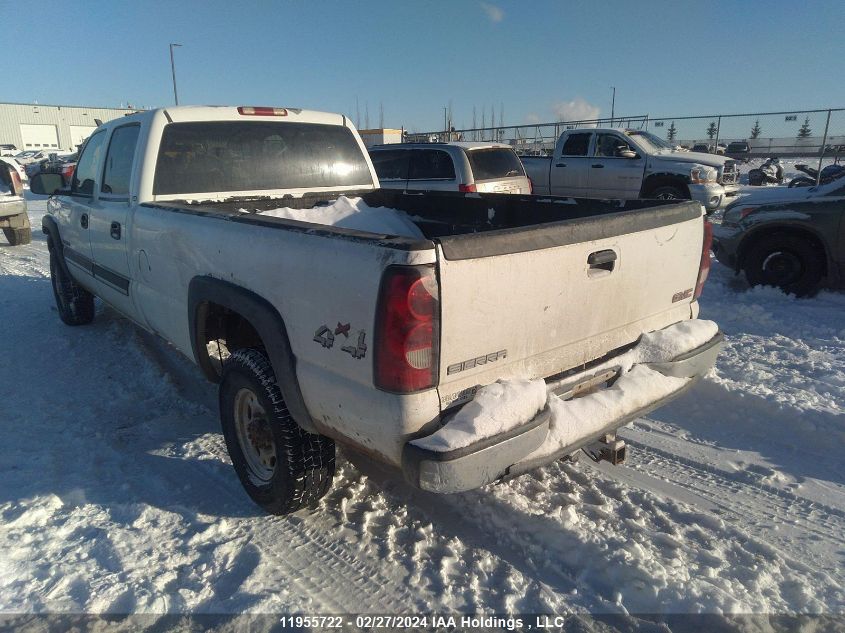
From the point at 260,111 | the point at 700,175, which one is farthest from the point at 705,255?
the point at 700,175

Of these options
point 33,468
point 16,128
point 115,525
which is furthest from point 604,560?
point 16,128

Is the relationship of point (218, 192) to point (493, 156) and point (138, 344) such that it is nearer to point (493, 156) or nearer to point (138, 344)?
point (138, 344)

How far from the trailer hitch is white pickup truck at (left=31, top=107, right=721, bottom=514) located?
11 mm

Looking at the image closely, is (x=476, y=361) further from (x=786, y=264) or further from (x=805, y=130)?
(x=805, y=130)

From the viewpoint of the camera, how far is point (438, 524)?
2.88 metres

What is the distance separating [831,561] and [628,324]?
1.35m

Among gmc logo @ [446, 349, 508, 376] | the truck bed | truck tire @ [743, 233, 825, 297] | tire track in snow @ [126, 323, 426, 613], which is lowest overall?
tire track in snow @ [126, 323, 426, 613]

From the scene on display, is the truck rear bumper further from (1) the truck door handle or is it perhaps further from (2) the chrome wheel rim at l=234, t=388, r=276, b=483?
(1) the truck door handle

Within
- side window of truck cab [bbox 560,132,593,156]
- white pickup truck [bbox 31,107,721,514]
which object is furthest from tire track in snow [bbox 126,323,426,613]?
side window of truck cab [bbox 560,132,593,156]

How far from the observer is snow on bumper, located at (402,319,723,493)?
2.12m

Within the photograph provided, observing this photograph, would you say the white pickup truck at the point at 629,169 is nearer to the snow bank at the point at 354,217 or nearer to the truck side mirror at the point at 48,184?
the snow bank at the point at 354,217

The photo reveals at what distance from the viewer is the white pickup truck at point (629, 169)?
11.8 m

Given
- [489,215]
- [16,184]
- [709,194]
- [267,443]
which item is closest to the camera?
[267,443]

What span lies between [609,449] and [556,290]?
1.00 m
